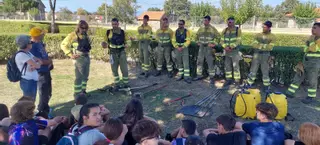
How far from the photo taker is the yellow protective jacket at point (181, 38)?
8023mm

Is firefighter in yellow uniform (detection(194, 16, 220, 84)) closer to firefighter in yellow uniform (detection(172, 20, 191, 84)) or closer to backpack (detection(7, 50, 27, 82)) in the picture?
firefighter in yellow uniform (detection(172, 20, 191, 84))

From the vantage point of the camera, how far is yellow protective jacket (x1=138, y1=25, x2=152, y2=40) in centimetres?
873

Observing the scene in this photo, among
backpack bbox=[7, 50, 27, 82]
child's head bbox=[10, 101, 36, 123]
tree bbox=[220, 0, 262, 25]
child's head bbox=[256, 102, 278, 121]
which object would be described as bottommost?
child's head bbox=[256, 102, 278, 121]

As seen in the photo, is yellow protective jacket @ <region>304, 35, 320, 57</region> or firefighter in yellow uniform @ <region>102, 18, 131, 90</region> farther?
firefighter in yellow uniform @ <region>102, 18, 131, 90</region>

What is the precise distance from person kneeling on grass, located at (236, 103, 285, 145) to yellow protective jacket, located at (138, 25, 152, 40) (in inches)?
232

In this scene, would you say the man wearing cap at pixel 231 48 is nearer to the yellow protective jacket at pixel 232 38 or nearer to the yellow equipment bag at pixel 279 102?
the yellow protective jacket at pixel 232 38

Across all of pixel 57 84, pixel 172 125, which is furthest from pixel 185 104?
pixel 57 84

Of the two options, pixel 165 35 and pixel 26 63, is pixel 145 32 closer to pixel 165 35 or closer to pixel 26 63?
pixel 165 35

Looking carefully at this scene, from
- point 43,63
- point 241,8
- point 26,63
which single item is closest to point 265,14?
point 241,8

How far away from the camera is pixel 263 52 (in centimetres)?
709

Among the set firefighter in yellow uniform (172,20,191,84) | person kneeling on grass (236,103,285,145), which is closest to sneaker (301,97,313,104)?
firefighter in yellow uniform (172,20,191,84)

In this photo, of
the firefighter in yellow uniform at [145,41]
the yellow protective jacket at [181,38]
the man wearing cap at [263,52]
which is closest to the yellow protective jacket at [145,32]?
the firefighter in yellow uniform at [145,41]

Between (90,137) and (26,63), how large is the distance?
2.35 meters

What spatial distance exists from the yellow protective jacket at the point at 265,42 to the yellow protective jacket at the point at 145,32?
3389 mm
